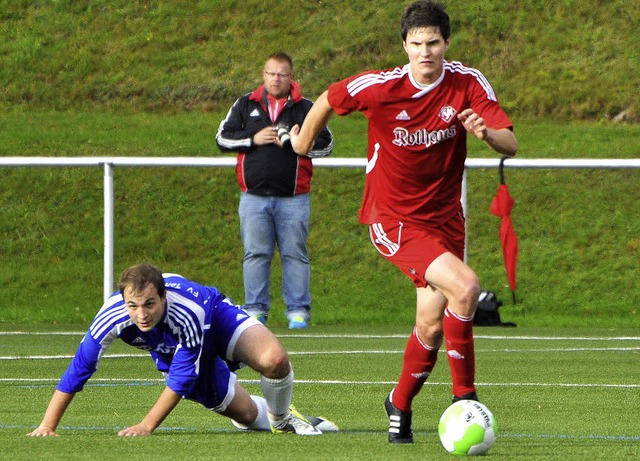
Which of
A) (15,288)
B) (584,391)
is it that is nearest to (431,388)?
(584,391)

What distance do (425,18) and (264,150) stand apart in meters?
5.65

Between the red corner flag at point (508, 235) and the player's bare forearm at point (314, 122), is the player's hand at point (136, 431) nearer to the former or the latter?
the player's bare forearm at point (314, 122)

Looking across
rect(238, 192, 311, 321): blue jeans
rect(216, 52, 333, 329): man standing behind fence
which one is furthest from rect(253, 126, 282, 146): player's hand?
rect(238, 192, 311, 321): blue jeans

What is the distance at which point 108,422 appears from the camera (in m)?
6.94

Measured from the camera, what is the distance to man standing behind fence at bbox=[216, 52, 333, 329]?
11750 mm

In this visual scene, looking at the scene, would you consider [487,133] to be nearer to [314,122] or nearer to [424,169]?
[424,169]

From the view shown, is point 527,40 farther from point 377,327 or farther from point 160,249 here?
point 377,327

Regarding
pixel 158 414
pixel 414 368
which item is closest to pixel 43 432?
pixel 158 414

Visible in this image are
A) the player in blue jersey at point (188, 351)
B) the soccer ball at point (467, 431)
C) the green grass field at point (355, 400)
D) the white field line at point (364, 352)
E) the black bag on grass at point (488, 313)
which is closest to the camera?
the soccer ball at point (467, 431)

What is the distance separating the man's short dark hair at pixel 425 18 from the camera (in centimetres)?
623

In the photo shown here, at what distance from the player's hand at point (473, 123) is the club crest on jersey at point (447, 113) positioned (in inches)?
14.5

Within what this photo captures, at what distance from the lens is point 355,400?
7.88 metres

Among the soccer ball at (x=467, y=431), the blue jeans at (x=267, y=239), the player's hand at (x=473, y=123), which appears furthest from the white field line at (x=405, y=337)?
the player's hand at (x=473, y=123)

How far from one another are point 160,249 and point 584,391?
29.0 feet
